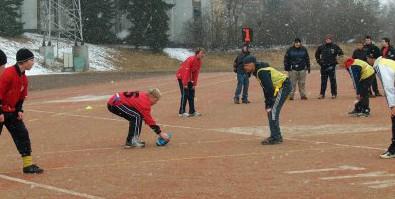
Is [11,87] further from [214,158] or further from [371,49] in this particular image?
[371,49]

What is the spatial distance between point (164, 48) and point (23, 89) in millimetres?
56836

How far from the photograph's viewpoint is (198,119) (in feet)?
54.0

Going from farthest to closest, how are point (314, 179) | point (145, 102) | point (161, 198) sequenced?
point (145, 102)
point (314, 179)
point (161, 198)

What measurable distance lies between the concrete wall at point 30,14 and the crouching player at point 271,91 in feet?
169

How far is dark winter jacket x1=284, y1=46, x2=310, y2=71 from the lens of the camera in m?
20.3

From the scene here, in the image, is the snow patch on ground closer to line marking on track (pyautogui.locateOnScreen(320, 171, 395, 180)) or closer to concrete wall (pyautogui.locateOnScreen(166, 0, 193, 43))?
concrete wall (pyautogui.locateOnScreen(166, 0, 193, 43))

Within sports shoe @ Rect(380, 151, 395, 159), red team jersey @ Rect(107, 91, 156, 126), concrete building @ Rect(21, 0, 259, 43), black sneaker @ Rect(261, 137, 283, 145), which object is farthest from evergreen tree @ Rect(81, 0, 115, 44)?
sports shoe @ Rect(380, 151, 395, 159)

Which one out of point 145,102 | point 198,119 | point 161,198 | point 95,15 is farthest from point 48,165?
point 95,15

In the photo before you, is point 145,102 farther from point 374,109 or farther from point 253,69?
point 374,109

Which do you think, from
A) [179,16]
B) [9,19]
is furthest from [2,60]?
[179,16]

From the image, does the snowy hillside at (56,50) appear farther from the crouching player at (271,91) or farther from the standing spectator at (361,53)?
the crouching player at (271,91)

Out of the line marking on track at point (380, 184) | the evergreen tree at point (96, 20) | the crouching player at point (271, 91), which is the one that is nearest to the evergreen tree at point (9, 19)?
the evergreen tree at point (96, 20)

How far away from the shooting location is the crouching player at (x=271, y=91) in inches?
461

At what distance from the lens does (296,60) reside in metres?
20.3
